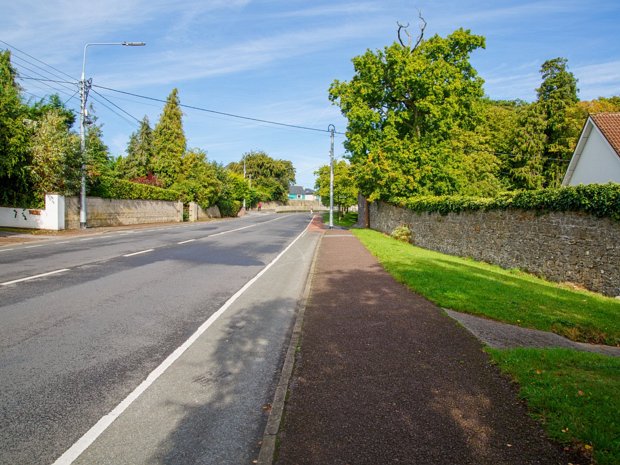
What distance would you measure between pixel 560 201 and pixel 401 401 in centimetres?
1154

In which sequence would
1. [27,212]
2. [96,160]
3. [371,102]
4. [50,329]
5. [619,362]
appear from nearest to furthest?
[619,362]
[50,329]
[27,212]
[96,160]
[371,102]

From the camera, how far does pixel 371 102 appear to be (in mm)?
32531

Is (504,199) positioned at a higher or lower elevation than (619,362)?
higher

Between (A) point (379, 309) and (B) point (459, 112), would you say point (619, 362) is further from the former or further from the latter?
(B) point (459, 112)

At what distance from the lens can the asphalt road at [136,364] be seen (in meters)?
3.49

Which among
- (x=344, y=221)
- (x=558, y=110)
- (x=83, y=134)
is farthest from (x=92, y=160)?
(x=558, y=110)

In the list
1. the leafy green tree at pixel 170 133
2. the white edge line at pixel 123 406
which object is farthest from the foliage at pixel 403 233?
the leafy green tree at pixel 170 133

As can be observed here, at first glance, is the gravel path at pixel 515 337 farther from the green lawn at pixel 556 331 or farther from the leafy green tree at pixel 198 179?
the leafy green tree at pixel 198 179

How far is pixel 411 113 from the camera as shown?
3186 cm

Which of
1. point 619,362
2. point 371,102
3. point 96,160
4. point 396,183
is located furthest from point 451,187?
point 619,362

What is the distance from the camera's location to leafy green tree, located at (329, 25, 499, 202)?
29.6 metres

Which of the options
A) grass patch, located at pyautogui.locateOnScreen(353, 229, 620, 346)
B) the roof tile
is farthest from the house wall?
grass patch, located at pyautogui.locateOnScreen(353, 229, 620, 346)

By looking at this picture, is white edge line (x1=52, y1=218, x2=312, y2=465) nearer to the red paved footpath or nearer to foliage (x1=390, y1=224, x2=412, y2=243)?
the red paved footpath

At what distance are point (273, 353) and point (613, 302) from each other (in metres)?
9.11
